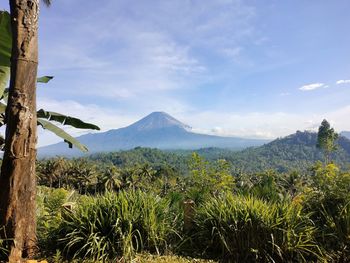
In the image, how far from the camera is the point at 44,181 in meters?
63.0

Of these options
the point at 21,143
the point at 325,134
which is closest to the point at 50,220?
the point at 21,143

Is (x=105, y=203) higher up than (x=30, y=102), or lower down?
lower down

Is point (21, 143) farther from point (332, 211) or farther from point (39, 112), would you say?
point (332, 211)

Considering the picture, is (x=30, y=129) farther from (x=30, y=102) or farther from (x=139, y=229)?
(x=139, y=229)

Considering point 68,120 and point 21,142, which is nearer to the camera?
point 21,142

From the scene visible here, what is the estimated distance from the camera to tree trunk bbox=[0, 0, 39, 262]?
4957mm

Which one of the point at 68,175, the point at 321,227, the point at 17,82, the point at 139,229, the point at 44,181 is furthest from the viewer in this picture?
the point at 68,175

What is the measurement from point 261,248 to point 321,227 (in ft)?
4.31

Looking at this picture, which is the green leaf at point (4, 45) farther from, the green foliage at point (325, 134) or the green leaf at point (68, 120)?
the green foliage at point (325, 134)

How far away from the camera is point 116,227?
578 centimetres

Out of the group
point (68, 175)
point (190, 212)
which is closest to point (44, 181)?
point (68, 175)

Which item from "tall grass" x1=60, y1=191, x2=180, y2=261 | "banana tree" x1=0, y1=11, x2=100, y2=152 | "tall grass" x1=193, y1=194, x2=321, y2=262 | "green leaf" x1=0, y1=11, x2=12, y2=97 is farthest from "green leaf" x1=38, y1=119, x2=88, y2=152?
"tall grass" x1=193, y1=194, x2=321, y2=262

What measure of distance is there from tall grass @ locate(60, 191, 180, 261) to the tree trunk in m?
0.74

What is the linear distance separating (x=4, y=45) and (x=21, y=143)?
104 inches
